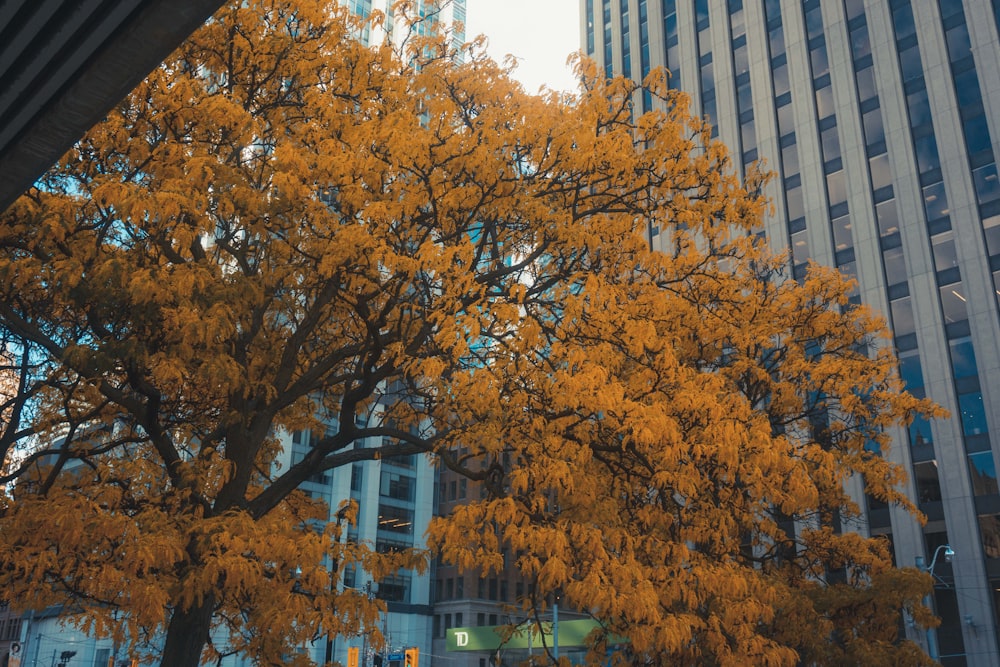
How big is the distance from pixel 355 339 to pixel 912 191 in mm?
41657

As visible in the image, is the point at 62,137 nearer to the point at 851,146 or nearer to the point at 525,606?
the point at 525,606

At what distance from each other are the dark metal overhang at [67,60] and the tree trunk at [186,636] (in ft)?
20.9

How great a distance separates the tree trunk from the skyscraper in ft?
114

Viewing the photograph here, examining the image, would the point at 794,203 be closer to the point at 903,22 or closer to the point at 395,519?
the point at 903,22

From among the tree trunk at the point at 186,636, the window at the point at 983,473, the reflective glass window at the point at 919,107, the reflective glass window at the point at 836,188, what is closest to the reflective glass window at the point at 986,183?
the reflective glass window at the point at 919,107

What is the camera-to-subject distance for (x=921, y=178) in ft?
152

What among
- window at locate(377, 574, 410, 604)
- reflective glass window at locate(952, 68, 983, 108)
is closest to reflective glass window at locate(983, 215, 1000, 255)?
reflective glass window at locate(952, 68, 983, 108)

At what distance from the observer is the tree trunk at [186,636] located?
9.77 metres

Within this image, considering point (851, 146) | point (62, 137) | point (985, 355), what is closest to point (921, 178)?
point (851, 146)

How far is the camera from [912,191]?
4641 centimetres

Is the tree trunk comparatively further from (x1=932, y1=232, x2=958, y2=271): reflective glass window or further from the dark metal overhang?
(x1=932, y1=232, x2=958, y2=271): reflective glass window

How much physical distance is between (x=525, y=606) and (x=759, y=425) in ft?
12.9

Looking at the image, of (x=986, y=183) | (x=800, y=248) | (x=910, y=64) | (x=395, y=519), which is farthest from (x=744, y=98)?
(x=395, y=519)

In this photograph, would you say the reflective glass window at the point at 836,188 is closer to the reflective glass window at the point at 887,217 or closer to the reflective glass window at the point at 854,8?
the reflective glass window at the point at 887,217
